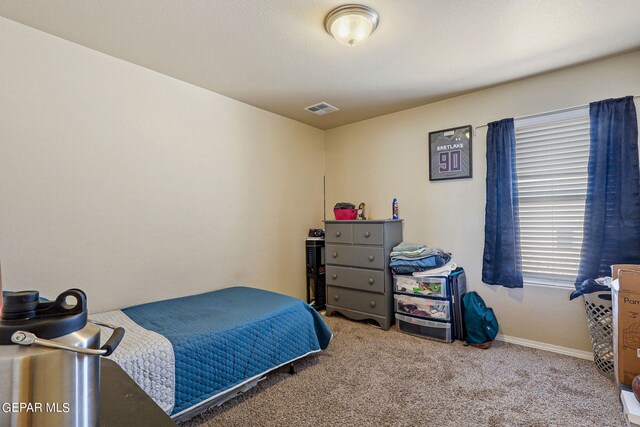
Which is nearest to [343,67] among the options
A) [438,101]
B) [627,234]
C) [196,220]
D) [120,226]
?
[438,101]

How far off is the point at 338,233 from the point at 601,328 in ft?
7.77

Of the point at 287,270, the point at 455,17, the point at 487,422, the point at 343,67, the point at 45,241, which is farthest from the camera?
the point at 287,270

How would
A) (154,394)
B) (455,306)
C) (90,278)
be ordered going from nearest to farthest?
Answer: (154,394), (90,278), (455,306)

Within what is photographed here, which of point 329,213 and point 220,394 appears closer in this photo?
→ point 220,394

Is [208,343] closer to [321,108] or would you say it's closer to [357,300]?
[357,300]

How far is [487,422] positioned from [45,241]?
9.85 ft

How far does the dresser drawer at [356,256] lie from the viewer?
3.28 metres

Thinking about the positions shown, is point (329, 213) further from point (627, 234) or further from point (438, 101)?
point (627, 234)

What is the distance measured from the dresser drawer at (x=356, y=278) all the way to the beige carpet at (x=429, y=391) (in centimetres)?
70

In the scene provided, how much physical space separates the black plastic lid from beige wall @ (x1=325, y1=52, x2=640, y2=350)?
3.26 meters

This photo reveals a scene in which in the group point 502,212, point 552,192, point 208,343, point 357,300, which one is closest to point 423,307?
point 357,300

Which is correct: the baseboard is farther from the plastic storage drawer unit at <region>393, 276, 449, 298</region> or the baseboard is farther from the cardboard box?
the plastic storage drawer unit at <region>393, 276, 449, 298</region>

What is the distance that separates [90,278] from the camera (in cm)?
224

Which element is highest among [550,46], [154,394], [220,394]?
[550,46]
